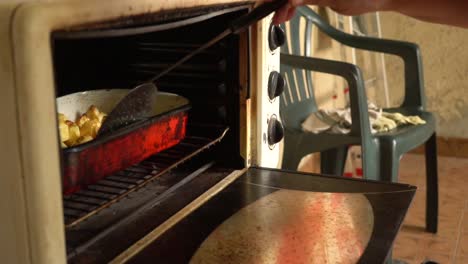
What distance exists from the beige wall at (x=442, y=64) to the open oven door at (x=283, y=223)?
2.14 m

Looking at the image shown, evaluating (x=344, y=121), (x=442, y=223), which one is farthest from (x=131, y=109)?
(x=442, y=223)

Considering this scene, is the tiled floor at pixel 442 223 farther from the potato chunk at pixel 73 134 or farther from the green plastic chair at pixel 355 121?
the potato chunk at pixel 73 134

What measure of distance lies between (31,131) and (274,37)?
51 cm

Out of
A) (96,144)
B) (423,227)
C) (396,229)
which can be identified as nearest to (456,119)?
(423,227)

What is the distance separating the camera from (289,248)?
2.20 ft

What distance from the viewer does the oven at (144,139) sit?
0.48m

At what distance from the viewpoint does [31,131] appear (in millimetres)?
480

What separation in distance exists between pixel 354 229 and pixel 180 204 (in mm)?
235

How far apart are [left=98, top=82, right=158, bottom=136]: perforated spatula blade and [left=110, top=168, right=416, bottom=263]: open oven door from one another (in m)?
0.14

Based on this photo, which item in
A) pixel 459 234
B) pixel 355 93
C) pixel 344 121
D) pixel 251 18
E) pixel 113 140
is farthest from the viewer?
pixel 459 234

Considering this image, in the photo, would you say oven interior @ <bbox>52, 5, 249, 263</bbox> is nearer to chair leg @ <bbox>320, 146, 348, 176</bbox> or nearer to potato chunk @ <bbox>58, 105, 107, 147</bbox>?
potato chunk @ <bbox>58, 105, 107, 147</bbox>

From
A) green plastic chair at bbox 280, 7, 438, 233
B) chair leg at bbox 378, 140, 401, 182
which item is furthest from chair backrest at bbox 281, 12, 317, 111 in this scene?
chair leg at bbox 378, 140, 401, 182

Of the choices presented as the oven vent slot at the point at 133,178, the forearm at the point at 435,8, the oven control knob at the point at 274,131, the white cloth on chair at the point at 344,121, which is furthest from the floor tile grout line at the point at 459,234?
the oven vent slot at the point at 133,178

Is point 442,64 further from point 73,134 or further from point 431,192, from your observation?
point 73,134
